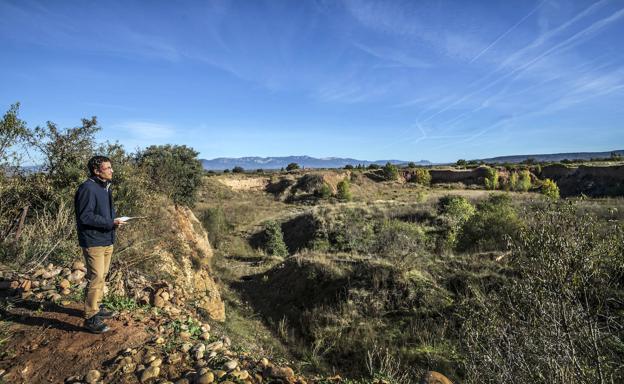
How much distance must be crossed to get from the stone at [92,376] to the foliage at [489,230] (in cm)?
1183

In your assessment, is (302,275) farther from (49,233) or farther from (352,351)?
(49,233)

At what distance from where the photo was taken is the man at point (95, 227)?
13.0ft

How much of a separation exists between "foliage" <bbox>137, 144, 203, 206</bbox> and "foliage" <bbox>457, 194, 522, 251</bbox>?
43.2ft

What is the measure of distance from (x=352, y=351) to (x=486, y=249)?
24.0ft

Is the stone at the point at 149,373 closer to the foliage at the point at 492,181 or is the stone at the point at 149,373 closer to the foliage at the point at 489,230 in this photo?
the foliage at the point at 489,230

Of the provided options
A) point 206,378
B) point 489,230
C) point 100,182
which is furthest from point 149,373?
point 489,230

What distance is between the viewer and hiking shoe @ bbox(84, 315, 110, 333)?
4.12m

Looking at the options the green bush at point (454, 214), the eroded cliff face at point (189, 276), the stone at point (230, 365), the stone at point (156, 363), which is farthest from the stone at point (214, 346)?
the green bush at point (454, 214)

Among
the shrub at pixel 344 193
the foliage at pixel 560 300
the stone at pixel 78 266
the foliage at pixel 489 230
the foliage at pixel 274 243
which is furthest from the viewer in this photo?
the shrub at pixel 344 193

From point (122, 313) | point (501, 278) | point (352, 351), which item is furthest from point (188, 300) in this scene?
point (501, 278)

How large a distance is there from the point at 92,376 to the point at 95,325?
2.64ft

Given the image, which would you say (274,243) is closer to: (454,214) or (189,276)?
(189,276)

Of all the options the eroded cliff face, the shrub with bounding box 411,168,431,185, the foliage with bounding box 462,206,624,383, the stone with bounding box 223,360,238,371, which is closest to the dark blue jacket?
the stone with bounding box 223,360,238,371

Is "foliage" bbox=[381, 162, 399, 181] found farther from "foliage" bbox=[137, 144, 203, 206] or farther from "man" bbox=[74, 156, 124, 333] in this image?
"man" bbox=[74, 156, 124, 333]
